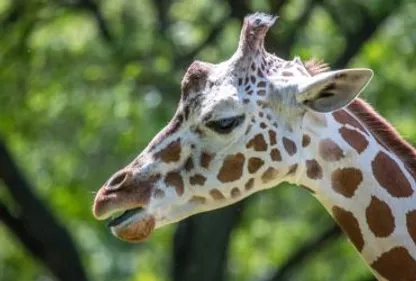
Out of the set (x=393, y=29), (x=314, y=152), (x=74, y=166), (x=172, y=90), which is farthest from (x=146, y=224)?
(x=74, y=166)

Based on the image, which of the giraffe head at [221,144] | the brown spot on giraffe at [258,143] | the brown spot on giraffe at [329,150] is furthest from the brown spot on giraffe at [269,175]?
the brown spot on giraffe at [329,150]

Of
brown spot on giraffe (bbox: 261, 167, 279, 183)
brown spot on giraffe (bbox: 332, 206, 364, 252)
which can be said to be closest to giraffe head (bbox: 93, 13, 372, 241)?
brown spot on giraffe (bbox: 261, 167, 279, 183)

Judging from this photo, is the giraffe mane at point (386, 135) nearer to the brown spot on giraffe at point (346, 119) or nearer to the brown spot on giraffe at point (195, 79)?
the brown spot on giraffe at point (346, 119)

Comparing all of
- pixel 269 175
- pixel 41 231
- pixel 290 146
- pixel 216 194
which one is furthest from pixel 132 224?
pixel 41 231

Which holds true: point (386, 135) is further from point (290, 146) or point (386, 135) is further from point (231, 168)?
point (231, 168)

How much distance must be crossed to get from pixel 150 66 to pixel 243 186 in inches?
232

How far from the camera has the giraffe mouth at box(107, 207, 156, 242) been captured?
6.94 m

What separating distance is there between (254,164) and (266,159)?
2.3 inches

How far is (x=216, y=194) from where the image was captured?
7.13 m

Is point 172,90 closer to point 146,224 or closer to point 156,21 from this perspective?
point 156,21

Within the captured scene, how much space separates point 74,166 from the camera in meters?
16.1

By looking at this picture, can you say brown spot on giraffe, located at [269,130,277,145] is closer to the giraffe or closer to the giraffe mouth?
the giraffe

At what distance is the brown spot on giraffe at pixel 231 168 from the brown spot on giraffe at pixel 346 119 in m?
0.48

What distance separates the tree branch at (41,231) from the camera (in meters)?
13.3
